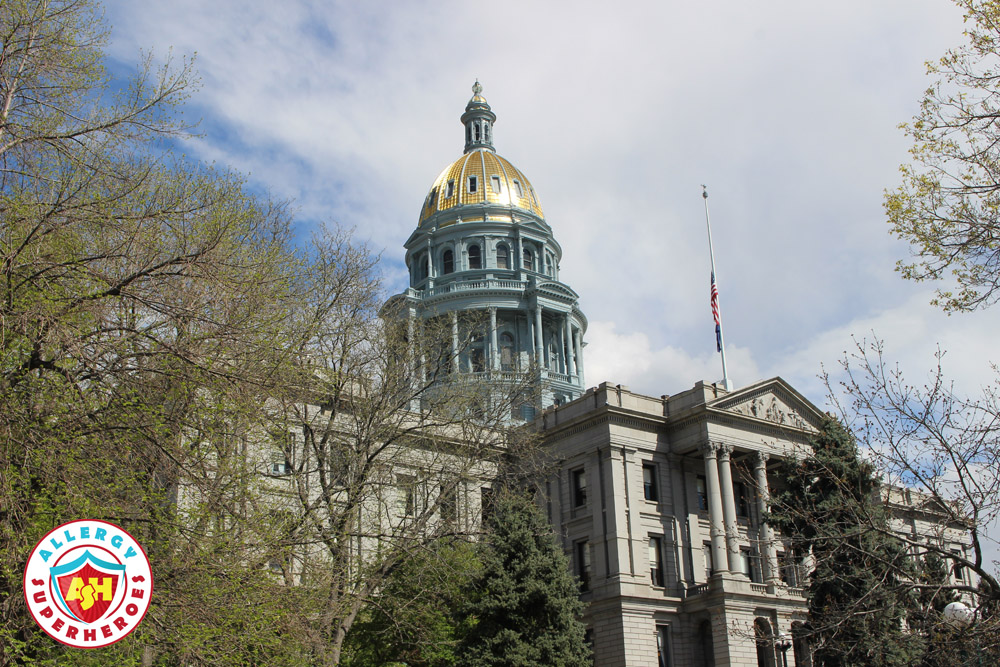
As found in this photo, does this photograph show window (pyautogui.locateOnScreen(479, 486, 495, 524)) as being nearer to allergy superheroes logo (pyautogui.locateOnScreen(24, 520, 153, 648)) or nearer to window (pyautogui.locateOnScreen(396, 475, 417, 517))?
window (pyautogui.locateOnScreen(396, 475, 417, 517))

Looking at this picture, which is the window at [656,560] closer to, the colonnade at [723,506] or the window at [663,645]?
the window at [663,645]

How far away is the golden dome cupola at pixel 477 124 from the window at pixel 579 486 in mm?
52080

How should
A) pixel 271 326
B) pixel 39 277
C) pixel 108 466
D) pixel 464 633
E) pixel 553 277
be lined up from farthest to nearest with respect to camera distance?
1. pixel 553 277
2. pixel 464 633
3. pixel 271 326
4. pixel 108 466
5. pixel 39 277

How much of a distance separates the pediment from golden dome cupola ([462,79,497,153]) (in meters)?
50.7

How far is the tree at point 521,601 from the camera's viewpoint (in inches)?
1332

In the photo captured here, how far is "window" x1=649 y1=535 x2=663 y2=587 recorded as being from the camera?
4849 cm

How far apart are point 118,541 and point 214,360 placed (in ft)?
21.9

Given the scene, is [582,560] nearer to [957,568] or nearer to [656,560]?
[656,560]

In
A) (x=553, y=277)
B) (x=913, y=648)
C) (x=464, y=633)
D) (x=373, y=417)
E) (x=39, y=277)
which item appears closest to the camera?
(x=39, y=277)

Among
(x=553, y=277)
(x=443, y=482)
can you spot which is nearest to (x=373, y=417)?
(x=443, y=482)

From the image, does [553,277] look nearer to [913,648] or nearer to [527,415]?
[527,415]

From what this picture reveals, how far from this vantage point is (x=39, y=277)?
46.1 ft

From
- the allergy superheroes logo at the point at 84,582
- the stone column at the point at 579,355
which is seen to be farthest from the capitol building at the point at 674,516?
the allergy superheroes logo at the point at 84,582

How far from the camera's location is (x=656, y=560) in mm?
48938
